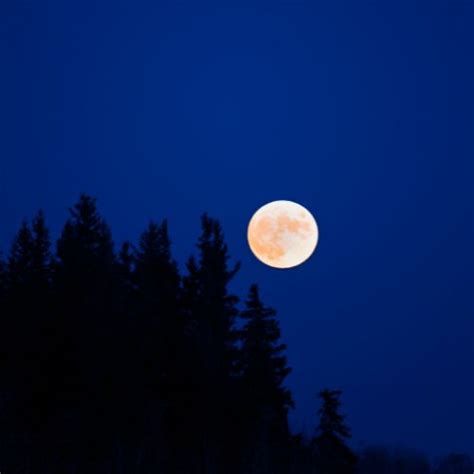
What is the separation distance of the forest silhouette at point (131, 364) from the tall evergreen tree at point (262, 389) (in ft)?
0.25

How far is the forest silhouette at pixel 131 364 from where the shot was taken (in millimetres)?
23812

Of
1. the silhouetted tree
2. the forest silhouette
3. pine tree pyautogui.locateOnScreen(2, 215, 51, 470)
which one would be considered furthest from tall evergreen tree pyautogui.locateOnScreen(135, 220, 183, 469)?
the silhouetted tree

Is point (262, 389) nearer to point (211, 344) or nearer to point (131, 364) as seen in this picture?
point (211, 344)

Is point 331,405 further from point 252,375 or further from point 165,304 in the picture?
point 165,304

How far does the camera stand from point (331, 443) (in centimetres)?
4522

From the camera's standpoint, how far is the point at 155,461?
29234 millimetres

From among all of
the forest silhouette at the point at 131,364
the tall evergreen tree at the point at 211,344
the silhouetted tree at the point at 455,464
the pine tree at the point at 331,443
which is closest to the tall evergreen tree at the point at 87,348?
the forest silhouette at the point at 131,364

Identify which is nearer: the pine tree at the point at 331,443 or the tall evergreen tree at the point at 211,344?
the tall evergreen tree at the point at 211,344

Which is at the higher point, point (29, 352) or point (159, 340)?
point (159, 340)

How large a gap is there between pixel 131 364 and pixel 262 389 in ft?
33.9

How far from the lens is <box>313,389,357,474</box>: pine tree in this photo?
44844 millimetres

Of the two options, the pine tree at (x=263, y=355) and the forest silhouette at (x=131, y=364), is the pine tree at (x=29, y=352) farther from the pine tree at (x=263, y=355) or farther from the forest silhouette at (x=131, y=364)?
the pine tree at (x=263, y=355)

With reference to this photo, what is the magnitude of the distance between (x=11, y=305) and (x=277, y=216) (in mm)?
14210

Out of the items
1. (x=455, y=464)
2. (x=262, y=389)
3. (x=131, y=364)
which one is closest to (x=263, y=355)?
(x=262, y=389)
